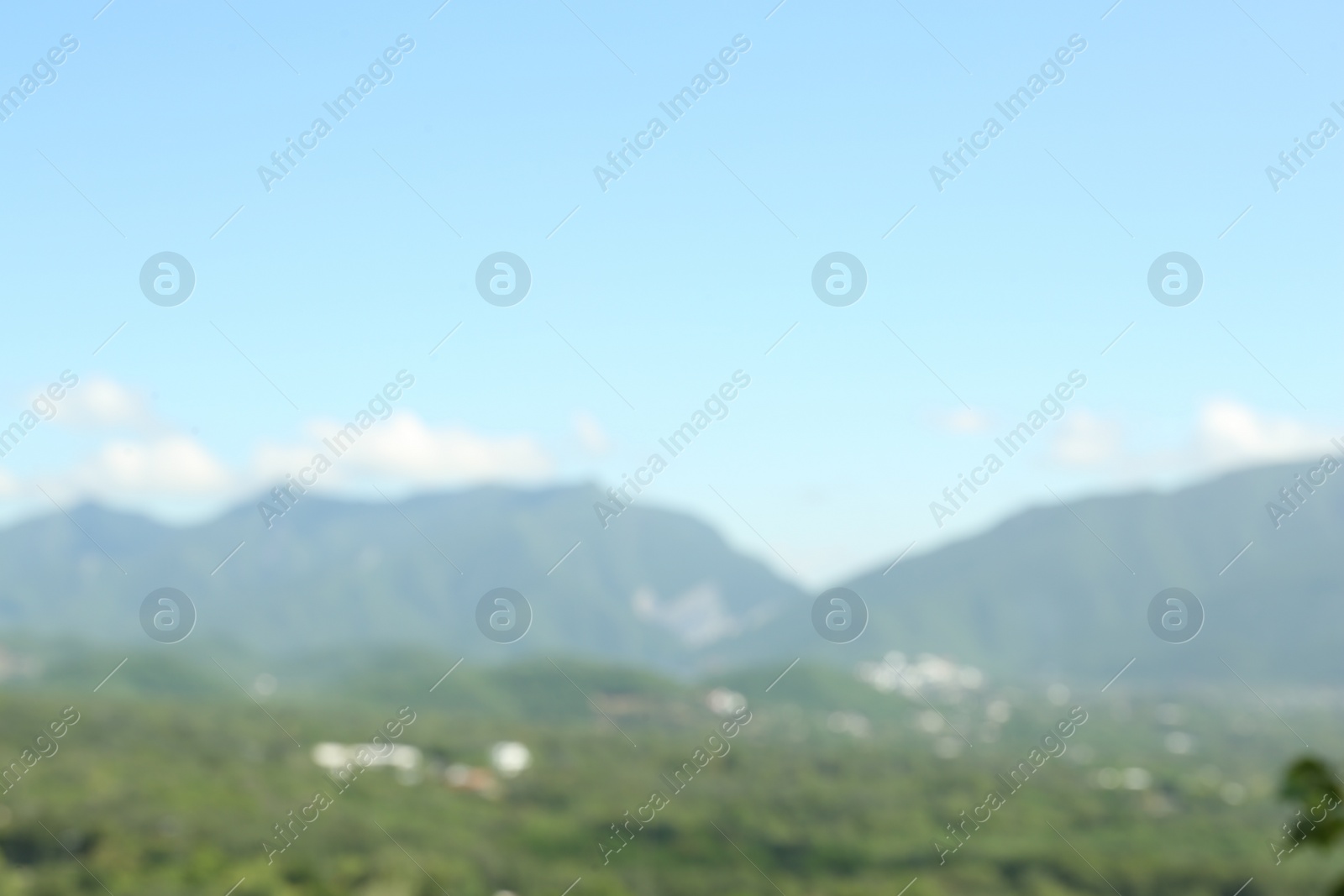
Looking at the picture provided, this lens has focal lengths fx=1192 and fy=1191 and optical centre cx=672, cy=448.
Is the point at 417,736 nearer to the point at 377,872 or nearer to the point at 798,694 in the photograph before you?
the point at 377,872

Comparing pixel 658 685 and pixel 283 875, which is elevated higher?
pixel 283 875

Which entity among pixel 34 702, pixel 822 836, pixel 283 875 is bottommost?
pixel 34 702

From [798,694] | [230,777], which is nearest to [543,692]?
[798,694]

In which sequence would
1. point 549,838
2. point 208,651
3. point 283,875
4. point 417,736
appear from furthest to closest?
point 208,651 → point 417,736 → point 549,838 → point 283,875

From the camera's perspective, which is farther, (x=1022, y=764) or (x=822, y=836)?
(x=1022, y=764)

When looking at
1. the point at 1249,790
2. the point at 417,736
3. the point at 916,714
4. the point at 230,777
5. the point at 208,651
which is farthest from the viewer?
the point at 208,651

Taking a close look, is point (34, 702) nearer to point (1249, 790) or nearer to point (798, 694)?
point (1249, 790)

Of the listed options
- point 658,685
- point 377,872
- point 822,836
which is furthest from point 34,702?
point 658,685
